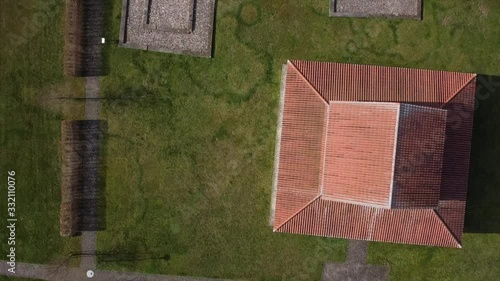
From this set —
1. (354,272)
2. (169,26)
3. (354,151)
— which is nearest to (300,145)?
(354,151)

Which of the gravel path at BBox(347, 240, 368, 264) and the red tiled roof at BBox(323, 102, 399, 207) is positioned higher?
the red tiled roof at BBox(323, 102, 399, 207)

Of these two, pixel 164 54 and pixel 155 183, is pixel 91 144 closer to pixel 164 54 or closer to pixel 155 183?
pixel 155 183

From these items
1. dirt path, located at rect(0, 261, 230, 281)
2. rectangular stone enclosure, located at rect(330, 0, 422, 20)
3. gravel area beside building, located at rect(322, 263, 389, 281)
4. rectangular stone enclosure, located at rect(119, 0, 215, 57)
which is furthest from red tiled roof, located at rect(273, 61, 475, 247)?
dirt path, located at rect(0, 261, 230, 281)

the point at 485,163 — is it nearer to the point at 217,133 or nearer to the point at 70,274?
the point at 217,133

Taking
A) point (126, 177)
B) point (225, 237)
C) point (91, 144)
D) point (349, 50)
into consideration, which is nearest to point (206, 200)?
point (225, 237)

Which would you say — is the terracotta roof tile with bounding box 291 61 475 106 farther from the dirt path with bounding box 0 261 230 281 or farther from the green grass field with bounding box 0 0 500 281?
the dirt path with bounding box 0 261 230 281
